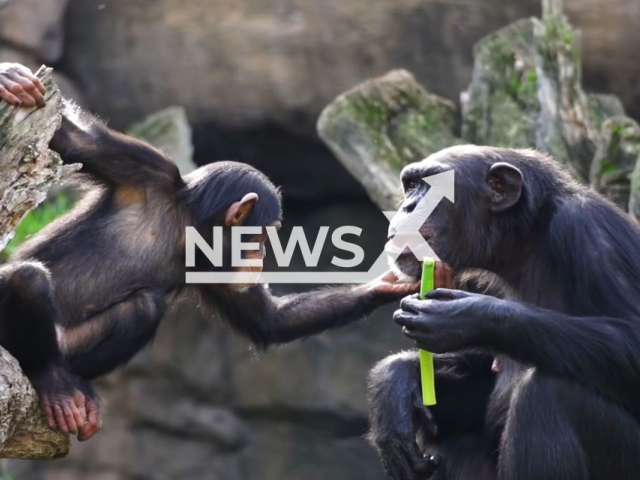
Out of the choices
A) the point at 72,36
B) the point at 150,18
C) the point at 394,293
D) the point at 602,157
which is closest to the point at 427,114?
the point at 602,157

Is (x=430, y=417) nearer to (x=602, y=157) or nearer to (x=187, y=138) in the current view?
(x=602, y=157)

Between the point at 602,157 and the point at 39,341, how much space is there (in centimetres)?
396

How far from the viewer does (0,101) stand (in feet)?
14.3

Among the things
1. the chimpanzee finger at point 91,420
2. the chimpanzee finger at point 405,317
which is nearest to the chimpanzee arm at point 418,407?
the chimpanzee finger at point 405,317

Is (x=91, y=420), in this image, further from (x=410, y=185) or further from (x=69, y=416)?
(x=410, y=185)

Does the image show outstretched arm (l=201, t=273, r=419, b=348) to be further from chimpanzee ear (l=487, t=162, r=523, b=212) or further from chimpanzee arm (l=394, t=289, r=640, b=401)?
chimpanzee arm (l=394, t=289, r=640, b=401)

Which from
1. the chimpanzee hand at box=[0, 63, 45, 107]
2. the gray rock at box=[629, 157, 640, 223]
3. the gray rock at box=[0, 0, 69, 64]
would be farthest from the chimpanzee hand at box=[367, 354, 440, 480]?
the gray rock at box=[0, 0, 69, 64]

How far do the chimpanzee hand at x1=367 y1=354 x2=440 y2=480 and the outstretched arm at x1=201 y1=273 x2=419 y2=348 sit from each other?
0.74 metres

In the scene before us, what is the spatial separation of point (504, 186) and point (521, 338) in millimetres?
808

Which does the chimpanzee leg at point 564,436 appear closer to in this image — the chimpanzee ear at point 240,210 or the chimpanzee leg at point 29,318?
the chimpanzee ear at point 240,210

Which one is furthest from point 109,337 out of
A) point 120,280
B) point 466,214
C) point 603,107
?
point 603,107

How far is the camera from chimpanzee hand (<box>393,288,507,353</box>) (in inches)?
177

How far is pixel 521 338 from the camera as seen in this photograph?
4488 millimetres

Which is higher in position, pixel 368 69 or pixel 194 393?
pixel 368 69
